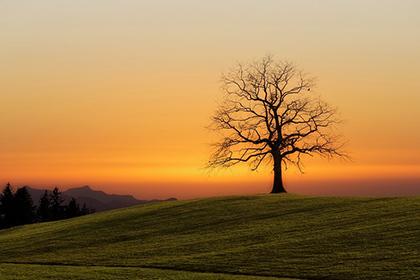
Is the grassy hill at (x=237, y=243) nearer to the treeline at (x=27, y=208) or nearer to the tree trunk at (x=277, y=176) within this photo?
the tree trunk at (x=277, y=176)

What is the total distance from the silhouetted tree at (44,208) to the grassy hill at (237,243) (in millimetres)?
79961

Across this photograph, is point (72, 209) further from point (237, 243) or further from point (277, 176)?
point (237, 243)

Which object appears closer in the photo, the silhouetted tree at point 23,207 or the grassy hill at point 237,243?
the grassy hill at point 237,243

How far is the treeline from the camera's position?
132 meters

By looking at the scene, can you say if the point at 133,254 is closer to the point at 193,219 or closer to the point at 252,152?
the point at 193,219

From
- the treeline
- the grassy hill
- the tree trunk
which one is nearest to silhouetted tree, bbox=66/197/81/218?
the treeline

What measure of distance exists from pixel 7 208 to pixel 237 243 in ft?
335

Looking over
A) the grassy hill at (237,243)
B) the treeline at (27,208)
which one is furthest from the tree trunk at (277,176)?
the treeline at (27,208)

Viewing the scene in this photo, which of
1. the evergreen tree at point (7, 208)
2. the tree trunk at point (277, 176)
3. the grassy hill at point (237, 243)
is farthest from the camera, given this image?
the evergreen tree at point (7, 208)

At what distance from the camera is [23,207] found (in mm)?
132875

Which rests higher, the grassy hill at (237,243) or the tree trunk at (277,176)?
the tree trunk at (277,176)

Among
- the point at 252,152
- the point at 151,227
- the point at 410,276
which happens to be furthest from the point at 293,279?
the point at 252,152

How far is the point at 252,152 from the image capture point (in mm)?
75875

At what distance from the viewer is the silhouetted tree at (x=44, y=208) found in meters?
137
